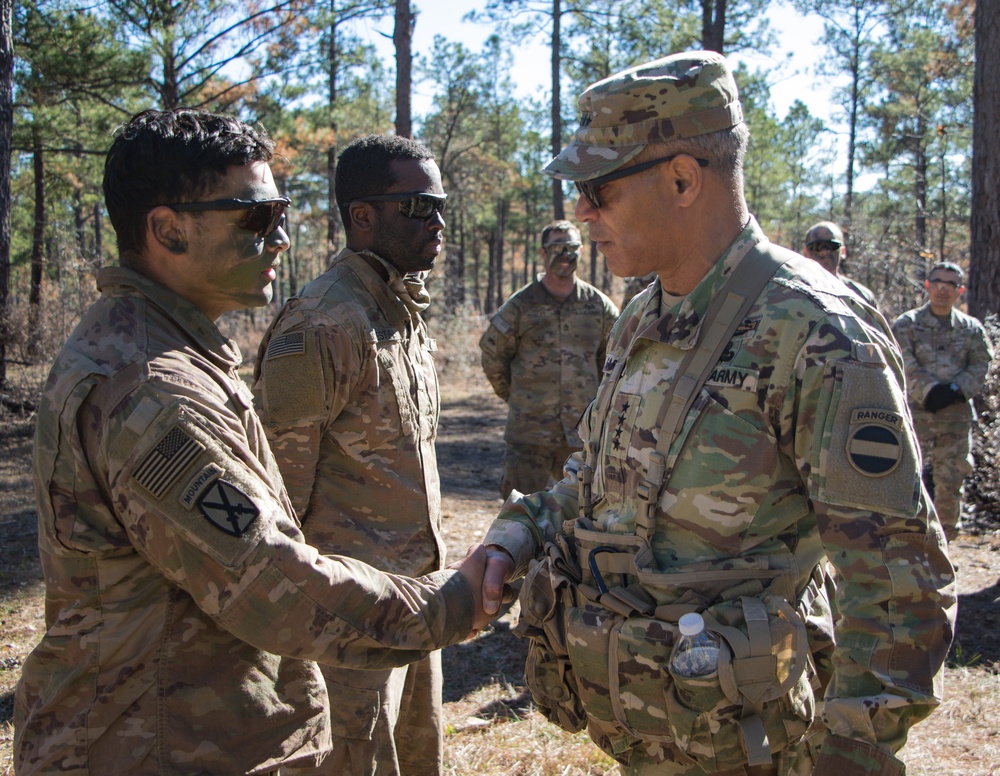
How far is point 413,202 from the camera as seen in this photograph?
329cm

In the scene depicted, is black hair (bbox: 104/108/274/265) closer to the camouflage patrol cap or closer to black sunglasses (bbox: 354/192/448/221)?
the camouflage patrol cap

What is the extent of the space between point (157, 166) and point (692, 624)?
1.58m

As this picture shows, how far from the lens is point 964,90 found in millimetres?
25438

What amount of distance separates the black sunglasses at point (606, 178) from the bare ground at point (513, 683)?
106 inches

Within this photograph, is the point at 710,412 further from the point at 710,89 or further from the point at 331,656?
the point at 331,656

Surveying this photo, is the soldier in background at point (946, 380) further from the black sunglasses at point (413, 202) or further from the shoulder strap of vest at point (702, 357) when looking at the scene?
the shoulder strap of vest at point (702, 357)

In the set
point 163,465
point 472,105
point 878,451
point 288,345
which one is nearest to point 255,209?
point 163,465

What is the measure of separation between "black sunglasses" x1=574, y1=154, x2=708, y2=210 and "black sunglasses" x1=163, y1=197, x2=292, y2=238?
2.51 ft

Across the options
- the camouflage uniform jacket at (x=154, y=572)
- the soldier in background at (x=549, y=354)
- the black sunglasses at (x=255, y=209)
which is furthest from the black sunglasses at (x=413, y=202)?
the soldier in background at (x=549, y=354)

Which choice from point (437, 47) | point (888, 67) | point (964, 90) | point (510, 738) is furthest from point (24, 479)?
point (888, 67)

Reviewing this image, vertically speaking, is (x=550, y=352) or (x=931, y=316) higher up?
(x=931, y=316)

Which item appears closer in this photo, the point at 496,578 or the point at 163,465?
the point at 163,465

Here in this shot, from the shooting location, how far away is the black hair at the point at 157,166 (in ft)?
6.16

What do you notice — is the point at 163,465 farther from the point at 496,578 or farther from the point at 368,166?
the point at 368,166
